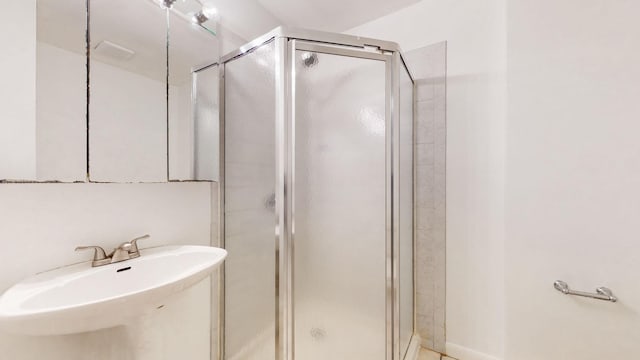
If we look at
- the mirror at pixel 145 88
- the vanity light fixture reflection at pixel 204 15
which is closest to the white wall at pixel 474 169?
the vanity light fixture reflection at pixel 204 15

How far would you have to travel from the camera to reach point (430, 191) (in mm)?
1531

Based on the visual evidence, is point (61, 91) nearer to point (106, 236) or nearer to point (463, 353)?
point (106, 236)

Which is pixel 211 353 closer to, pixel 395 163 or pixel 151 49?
pixel 395 163

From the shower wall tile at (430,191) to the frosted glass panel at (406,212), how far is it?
109mm

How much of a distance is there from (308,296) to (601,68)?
163cm

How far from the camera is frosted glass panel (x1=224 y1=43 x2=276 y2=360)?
1081mm

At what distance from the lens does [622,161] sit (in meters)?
1.01

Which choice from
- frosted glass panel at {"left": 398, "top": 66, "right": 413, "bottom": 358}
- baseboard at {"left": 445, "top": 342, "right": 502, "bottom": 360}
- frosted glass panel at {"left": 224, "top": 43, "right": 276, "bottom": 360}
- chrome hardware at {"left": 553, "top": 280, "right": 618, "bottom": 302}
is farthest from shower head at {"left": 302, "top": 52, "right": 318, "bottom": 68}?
baseboard at {"left": 445, "top": 342, "right": 502, "bottom": 360}

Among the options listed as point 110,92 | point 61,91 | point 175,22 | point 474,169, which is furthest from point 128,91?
point 474,169

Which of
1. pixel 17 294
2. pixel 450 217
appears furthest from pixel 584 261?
pixel 17 294

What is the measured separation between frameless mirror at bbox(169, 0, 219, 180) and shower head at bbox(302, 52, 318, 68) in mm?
509

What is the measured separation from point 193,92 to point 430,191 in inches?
57.6

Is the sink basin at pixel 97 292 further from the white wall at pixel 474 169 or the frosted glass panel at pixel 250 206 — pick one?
the white wall at pixel 474 169

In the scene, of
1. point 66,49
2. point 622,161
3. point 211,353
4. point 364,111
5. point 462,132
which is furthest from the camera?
point 462,132
